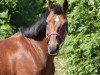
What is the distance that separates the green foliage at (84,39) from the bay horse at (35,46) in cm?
171

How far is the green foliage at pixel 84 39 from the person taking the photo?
295 inches

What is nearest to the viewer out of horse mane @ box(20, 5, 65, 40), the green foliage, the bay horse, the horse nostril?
the horse nostril

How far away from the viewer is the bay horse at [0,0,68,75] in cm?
572

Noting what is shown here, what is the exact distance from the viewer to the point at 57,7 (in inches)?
231

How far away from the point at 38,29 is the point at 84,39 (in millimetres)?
1860

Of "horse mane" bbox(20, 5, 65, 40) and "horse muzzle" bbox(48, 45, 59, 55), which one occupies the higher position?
"horse mane" bbox(20, 5, 65, 40)

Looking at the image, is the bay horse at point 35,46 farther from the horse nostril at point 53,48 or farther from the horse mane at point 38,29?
the horse nostril at point 53,48

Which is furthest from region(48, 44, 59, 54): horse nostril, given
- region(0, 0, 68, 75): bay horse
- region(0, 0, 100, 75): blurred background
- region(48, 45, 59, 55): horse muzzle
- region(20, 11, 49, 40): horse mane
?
region(0, 0, 100, 75): blurred background

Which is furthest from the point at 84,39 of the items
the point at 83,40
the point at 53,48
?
the point at 53,48

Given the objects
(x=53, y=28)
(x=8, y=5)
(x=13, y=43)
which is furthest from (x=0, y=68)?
(x=8, y=5)

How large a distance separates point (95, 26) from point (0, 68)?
8.06 ft

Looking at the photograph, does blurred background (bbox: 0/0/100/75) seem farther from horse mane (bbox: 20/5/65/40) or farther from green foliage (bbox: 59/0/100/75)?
horse mane (bbox: 20/5/65/40)

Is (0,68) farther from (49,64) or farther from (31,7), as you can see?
(31,7)

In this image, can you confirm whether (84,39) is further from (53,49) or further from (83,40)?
(53,49)
